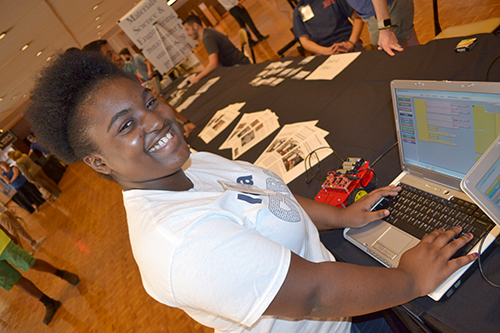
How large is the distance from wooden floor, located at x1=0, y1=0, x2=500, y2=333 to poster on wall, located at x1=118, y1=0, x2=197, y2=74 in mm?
1955

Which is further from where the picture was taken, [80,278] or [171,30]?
[171,30]

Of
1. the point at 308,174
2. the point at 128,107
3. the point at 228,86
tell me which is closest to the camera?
the point at 128,107

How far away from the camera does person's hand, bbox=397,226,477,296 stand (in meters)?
0.67

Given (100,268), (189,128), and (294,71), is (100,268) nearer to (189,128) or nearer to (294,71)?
(189,128)

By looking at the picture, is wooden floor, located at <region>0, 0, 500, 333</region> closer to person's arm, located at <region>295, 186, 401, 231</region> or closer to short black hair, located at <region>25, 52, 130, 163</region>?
person's arm, located at <region>295, 186, 401, 231</region>

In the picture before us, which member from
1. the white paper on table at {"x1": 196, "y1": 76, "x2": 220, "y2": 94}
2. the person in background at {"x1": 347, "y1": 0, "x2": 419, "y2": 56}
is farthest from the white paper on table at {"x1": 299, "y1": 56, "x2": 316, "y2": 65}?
the white paper on table at {"x1": 196, "y1": 76, "x2": 220, "y2": 94}

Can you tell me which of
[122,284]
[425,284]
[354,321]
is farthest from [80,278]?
[425,284]

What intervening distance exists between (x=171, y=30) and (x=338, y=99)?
3290mm

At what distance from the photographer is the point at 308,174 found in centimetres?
139

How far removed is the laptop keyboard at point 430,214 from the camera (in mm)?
712

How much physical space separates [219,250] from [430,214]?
612 millimetres

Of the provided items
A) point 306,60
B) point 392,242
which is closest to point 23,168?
point 306,60

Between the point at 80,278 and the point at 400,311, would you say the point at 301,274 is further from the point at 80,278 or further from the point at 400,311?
the point at 80,278

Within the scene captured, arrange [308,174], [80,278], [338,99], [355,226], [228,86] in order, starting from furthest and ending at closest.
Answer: [80,278] → [228,86] → [338,99] → [308,174] → [355,226]
